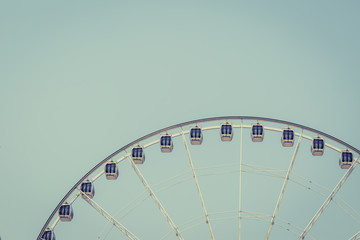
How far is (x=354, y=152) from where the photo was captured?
3525 centimetres

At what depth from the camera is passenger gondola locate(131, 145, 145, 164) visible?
36.6m

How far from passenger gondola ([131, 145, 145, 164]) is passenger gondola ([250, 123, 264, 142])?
5250 mm

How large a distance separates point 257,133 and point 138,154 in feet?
18.7

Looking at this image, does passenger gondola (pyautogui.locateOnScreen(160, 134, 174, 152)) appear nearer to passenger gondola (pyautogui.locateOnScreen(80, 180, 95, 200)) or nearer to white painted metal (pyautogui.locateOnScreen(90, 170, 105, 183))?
white painted metal (pyautogui.locateOnScreen(90, 170, 105, 183))

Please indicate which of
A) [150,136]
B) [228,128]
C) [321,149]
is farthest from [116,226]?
[321,149]

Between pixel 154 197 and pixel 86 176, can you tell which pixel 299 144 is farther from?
pixel 86 176

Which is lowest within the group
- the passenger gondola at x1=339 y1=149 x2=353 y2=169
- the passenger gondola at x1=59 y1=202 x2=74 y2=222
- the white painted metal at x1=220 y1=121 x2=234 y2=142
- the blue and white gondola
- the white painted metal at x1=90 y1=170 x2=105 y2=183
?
the blue and white gondola

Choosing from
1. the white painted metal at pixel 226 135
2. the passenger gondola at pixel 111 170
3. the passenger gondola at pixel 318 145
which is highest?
the white painted metal at pixel 226 135

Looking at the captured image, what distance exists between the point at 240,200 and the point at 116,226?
5.89m

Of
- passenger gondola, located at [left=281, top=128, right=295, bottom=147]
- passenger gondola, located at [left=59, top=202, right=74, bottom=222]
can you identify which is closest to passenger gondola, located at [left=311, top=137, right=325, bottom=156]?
passenger gondola, located at [left=281, top=128, right=295, bottom=147]

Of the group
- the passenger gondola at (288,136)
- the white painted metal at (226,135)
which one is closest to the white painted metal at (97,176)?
the white painted metal at (226,135)

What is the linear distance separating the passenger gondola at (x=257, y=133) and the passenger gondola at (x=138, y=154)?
5.25 m

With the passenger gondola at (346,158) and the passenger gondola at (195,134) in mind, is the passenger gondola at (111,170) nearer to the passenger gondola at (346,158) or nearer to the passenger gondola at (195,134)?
the passenger gondola at (195,134)

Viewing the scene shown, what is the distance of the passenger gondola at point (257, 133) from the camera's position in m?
36.6
